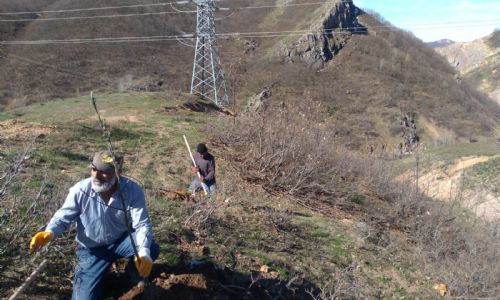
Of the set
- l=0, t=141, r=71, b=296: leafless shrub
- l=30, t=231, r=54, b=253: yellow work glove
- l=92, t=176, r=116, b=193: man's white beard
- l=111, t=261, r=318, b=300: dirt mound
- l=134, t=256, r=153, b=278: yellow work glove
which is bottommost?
l=111, t=261, r=318, b=300: dirt mound

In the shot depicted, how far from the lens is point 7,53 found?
38969mm

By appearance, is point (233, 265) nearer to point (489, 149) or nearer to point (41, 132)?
point (41, 132)

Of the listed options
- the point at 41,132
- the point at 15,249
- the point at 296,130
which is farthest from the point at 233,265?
the point at 41,132

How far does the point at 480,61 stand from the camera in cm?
10450

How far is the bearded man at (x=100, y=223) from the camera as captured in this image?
3352mm

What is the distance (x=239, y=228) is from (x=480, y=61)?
111 metres

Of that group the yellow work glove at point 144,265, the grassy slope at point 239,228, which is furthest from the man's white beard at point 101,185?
the grassy slope at point 239,228

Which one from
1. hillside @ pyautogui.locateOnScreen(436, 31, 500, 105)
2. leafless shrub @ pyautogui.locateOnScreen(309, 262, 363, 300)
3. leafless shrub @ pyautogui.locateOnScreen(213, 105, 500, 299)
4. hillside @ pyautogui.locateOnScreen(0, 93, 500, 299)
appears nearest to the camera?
hillside @ pyautogui.locateOnScreen(0, 93, 500, 299)

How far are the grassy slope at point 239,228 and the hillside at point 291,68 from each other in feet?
69.2

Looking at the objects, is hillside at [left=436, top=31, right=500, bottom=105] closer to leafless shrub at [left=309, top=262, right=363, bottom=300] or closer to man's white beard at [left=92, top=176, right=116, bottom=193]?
leafless shrub at [left=309, top=262, right=363, bottom=300]

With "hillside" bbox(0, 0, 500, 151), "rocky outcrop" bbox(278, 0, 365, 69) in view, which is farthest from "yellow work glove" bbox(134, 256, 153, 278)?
"rocky outcrop" bbox(278, 0, 365, 69)

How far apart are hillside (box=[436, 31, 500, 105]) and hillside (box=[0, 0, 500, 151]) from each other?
2349 cm

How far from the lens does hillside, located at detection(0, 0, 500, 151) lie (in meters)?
38.4

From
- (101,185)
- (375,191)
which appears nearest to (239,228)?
(101,185)
